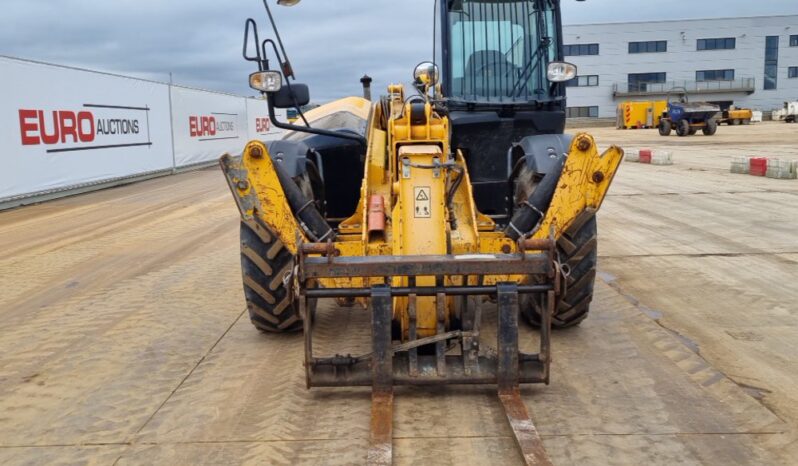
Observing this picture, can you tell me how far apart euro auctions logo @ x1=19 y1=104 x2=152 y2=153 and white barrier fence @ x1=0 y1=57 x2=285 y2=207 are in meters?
0.02

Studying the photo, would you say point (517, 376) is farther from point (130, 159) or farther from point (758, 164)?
point (130, 159)

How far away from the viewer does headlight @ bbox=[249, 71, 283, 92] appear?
4379 mm

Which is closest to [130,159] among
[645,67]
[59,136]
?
[59,136]

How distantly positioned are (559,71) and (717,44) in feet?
226

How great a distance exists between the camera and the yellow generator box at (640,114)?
5216cm

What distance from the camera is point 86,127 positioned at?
16.7 meters

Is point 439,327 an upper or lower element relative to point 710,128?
lower

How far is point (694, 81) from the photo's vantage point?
6669 cm

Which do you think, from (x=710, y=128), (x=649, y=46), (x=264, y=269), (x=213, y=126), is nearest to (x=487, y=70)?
(x=264, y=269)

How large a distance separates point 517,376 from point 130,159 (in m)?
17.3

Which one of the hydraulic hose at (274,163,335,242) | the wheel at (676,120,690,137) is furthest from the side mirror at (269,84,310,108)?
the wheel at (676,120,690,137)

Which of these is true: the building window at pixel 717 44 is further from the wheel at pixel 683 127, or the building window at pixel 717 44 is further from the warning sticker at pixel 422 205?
the warning sticker at pixel 422 205

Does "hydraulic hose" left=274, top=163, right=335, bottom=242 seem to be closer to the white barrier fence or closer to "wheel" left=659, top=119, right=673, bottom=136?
the white barrier fence

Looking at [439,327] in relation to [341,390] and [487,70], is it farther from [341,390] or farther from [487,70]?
[487,70]
